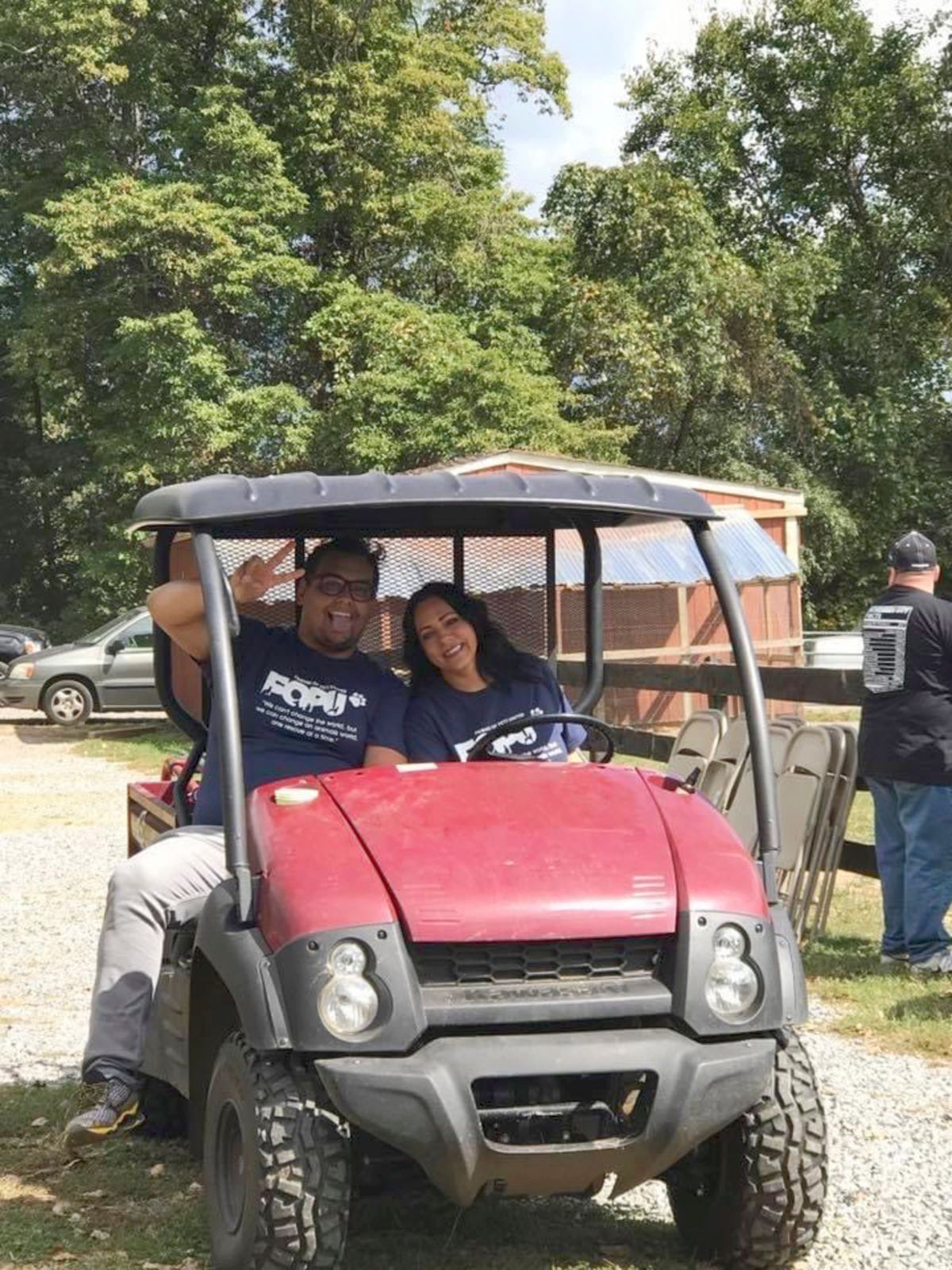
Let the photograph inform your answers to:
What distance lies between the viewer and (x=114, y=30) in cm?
3064

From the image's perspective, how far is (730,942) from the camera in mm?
3857

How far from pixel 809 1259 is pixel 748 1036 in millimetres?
842

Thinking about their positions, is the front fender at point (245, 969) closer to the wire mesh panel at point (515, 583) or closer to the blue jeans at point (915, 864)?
the wire mesh panel at point (515, 583)

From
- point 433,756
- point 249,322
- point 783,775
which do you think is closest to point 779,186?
point 249,322

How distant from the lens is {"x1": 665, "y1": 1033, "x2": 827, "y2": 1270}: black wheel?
3953 mm

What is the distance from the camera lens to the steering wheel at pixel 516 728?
4695 mm

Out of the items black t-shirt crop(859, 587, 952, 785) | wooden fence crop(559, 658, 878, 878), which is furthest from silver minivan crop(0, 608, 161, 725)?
black t-shirt crop(859, 587, 952, 785)

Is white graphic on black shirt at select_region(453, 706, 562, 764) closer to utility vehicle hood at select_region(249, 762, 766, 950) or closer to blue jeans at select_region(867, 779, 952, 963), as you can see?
utility vehicle hood at select_region(249, 762, 766, 950)

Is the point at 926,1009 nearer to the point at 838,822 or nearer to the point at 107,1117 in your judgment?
the point at 838,822

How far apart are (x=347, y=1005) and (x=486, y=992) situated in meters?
0.30

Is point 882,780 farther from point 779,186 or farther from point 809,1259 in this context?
point 779,186

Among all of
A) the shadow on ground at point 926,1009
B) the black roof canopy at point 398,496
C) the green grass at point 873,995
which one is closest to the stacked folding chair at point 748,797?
the green grass at point 873,995

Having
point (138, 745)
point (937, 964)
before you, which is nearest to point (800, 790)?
point (937, 964)

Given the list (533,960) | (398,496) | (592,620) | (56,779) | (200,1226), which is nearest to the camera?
(533,960)
